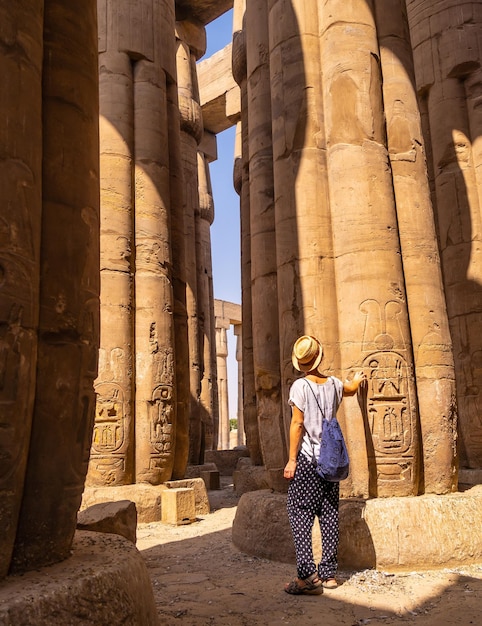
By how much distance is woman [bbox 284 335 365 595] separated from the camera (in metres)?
3.66

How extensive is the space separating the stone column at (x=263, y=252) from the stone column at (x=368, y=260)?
1.05m

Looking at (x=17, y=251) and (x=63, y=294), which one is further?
(x=63, y=294)

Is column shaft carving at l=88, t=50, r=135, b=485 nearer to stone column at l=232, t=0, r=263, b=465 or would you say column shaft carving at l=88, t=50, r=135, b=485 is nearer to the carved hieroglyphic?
the carved hieroglyphic

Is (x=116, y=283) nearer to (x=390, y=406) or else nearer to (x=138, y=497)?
(x=138, y=497)

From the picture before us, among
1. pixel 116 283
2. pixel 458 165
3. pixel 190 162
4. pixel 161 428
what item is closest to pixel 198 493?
pixel 161 428

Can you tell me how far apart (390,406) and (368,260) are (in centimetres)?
121

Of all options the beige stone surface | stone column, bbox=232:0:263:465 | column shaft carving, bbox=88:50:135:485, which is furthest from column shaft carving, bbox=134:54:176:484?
the beige stone surface

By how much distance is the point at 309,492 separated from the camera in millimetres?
3732

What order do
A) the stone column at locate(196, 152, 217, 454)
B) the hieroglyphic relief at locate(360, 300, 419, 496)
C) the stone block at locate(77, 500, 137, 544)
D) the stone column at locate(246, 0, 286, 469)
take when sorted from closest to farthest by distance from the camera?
the stone block at locate(77, 500, 137, 544) → the hieroglyphic relief at locate(360, 300, 419, 496) → the stone column at locate(246, 0, 286, 469) → the stone column at locate(196, 152, 217, 454)

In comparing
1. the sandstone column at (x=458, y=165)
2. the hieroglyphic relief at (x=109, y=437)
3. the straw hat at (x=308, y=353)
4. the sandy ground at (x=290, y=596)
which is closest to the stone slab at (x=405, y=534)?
the sandy ground at (x=290, y=596)

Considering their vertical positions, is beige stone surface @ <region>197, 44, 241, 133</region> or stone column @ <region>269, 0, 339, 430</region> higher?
beige stone surface @ <region>197, 44, 241, 133</region>

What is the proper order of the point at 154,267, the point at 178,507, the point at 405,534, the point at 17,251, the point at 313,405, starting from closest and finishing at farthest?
the point at 17,251, the point at 313,405, the point at 405,534, the point at 178,507, the point at 154,267

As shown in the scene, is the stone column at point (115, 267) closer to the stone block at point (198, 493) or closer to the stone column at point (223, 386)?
the stone block at point (198, 493)

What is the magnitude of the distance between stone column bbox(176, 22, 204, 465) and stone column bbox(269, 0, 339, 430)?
24.1 ft
